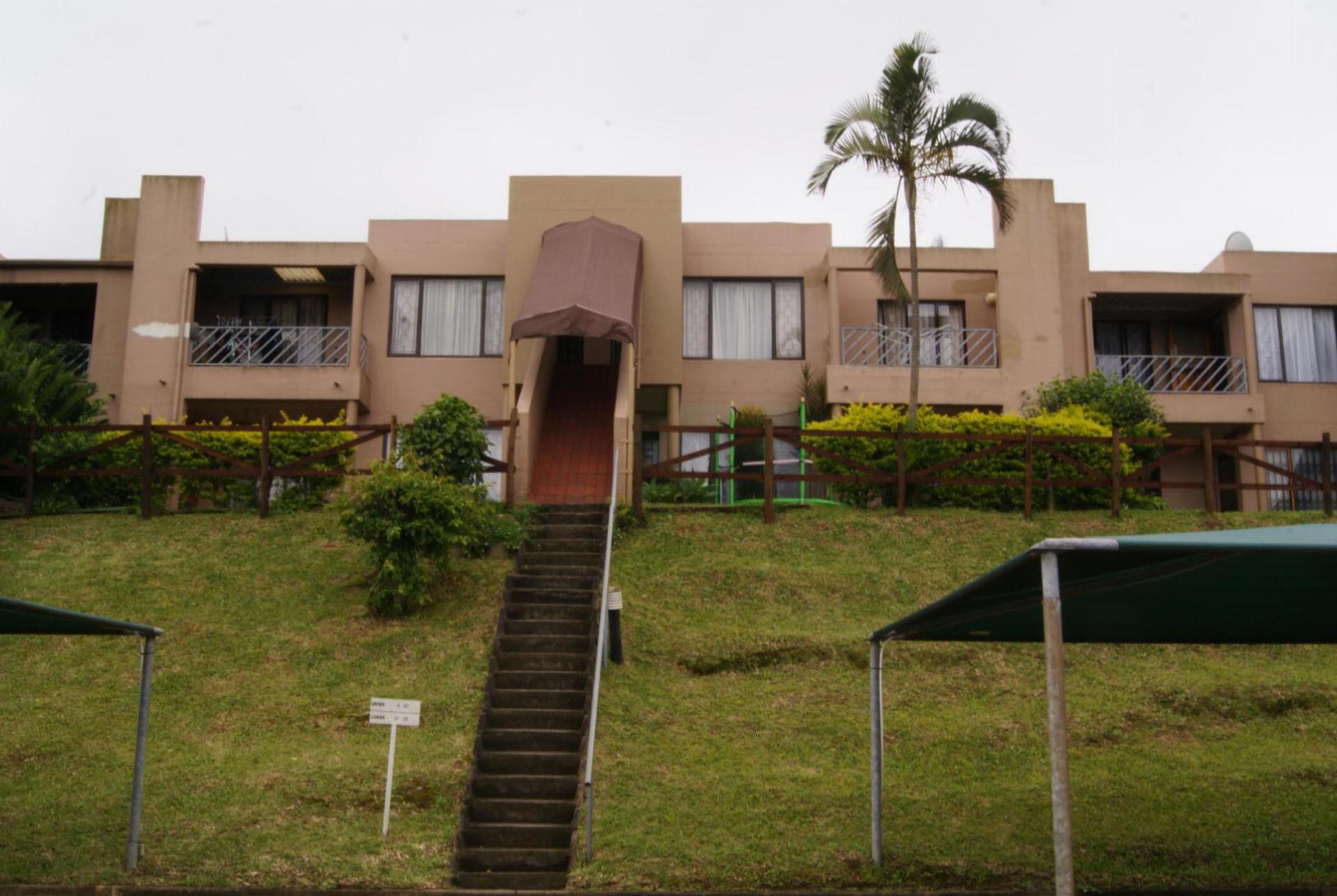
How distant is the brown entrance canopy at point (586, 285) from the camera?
20422mm

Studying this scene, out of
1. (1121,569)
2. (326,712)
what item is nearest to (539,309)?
(326,712)

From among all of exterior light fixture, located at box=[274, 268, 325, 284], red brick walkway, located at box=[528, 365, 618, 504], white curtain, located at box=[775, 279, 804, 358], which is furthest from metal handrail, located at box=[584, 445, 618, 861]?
exterior light fixture, located at box=[274, 268, 325, 284]

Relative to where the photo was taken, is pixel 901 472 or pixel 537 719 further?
pixel 901 472

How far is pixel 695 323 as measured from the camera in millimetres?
25797

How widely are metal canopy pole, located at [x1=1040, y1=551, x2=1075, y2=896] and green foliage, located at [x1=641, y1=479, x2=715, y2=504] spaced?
13.8m

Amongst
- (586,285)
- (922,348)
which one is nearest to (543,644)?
(586,285)

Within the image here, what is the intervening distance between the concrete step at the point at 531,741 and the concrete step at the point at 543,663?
1.37 m

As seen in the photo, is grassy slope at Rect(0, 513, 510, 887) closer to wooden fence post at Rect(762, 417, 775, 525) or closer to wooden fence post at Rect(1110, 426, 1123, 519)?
wooden fence post at Rect(762, 417, 775, 525)

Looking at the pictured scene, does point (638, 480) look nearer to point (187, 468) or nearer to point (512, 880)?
point (187, 468)

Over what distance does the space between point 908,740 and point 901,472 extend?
721 cm

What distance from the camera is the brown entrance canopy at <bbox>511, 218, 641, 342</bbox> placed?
2042 centimetres

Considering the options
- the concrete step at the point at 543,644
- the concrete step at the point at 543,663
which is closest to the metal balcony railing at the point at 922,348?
the concrete step at the point at 543,644

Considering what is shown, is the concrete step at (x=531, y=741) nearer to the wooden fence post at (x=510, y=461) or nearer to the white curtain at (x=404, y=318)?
the wooden fence post at (x=510, y=461)

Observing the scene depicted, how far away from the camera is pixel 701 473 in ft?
62.8
